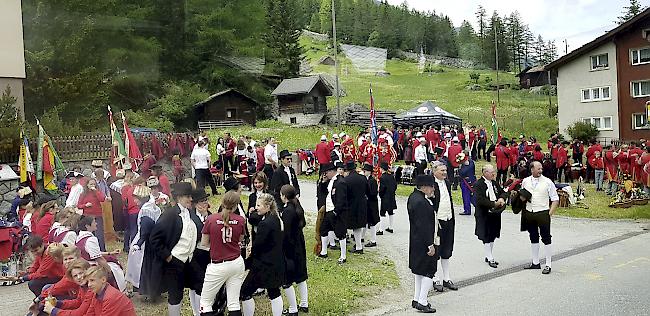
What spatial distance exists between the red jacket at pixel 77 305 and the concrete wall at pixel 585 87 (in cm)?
3951

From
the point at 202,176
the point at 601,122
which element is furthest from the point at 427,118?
the point at 202,176

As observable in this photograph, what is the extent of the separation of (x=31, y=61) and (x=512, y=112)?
46124 mm

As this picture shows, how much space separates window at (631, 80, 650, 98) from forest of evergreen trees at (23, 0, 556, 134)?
29.6m

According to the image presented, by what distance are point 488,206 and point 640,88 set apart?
1287 inches

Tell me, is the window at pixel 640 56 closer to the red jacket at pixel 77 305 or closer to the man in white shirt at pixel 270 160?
the man in white shirt at pixel 270 160

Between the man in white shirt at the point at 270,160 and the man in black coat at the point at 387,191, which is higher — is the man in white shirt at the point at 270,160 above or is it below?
above

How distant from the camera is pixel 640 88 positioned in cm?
3781

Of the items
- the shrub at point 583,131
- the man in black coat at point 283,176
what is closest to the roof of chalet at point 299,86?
the shrub at point 583,131

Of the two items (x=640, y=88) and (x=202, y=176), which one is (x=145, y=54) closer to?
(x=202, y=176)

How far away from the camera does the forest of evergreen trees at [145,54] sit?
2667 cm

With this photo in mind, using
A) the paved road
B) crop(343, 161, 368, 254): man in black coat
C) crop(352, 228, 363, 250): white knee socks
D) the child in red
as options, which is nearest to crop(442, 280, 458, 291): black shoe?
the paved road

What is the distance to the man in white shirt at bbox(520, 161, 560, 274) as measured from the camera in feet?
35.1

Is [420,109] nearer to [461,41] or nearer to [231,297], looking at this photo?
[231,297]

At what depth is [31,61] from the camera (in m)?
27.1
